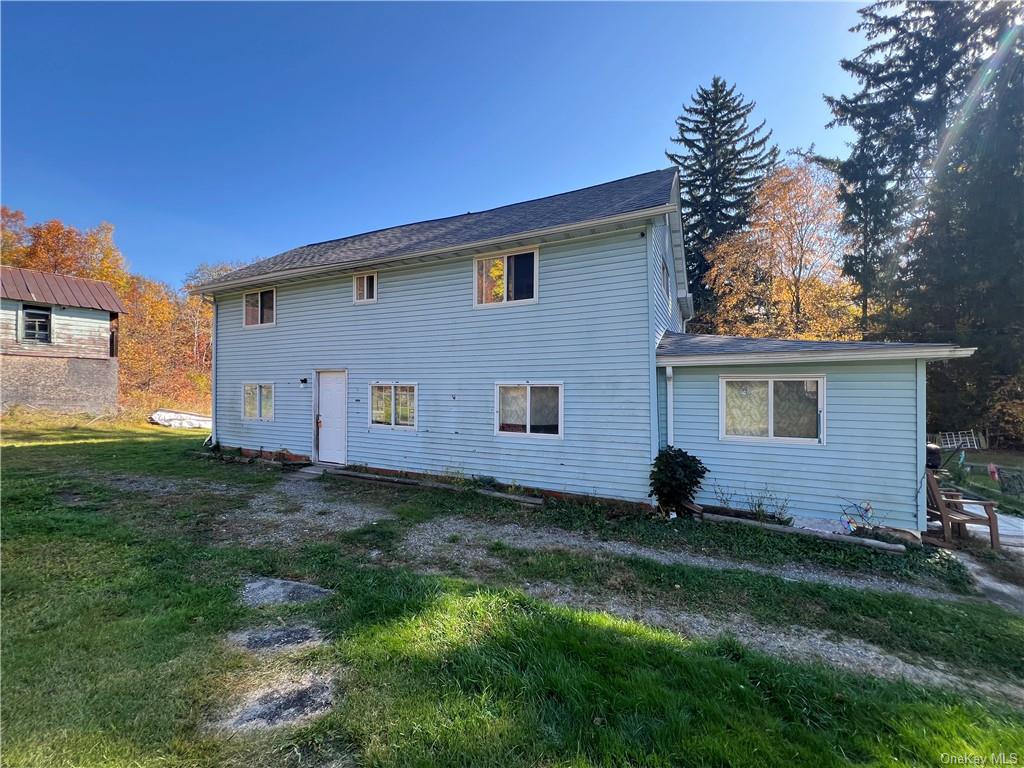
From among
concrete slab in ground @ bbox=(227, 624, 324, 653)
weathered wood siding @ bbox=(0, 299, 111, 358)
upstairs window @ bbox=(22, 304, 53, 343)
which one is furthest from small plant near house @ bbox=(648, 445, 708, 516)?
upstairs window @ bbox=(22, 304, 53, 343)

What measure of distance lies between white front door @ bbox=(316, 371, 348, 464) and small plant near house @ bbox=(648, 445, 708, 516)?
25.4 ft

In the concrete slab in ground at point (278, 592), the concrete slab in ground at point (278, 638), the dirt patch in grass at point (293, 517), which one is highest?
the concrete slab in ground at point (278, 638)

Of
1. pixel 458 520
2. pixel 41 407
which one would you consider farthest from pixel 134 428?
pixel 458 520

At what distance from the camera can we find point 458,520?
7.05 m

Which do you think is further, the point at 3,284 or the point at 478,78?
the point at 3,284

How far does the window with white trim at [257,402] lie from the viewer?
12.2m

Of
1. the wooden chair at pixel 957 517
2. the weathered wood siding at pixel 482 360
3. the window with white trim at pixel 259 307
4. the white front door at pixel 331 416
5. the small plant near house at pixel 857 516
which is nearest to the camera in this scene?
the wooden chair at pixel 957 517

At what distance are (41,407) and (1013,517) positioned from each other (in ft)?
103

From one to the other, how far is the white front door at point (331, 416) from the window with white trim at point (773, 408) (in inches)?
349

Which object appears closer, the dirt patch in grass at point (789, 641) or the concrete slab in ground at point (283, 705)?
the concrete slab in ground at point (283, 705)

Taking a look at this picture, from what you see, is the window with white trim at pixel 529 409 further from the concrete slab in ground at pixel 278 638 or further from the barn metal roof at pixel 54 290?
the barn metal roof at pixel 54 290

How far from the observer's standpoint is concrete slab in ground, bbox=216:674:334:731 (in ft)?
7.64

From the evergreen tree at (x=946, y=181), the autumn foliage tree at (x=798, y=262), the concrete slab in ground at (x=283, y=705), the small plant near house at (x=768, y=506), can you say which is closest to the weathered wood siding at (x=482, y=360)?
the small plant near house at (x=768, y=506)

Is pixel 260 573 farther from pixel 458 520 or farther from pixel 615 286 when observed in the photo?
pixel 615 286
